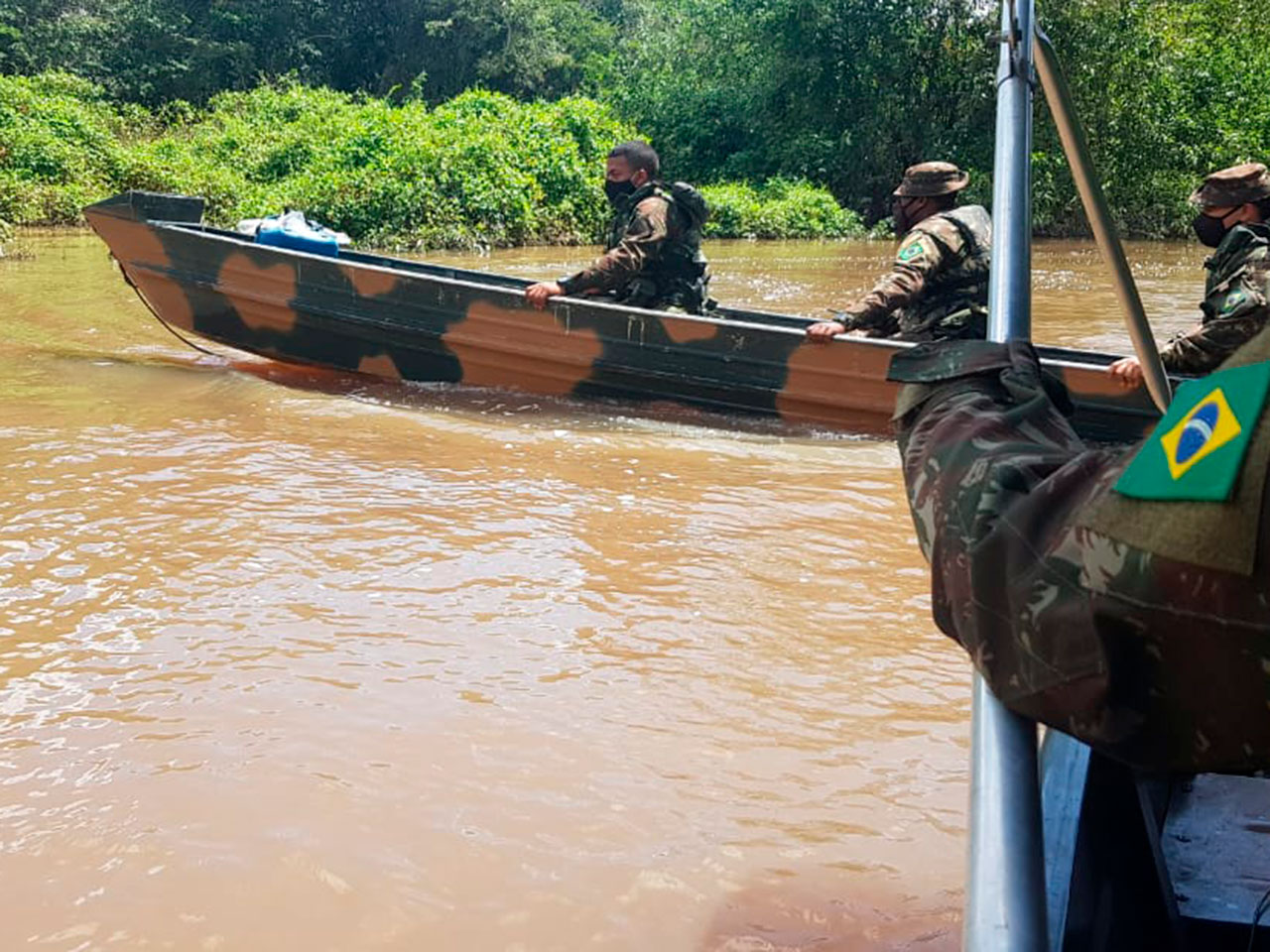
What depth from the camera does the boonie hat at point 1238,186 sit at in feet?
18.2

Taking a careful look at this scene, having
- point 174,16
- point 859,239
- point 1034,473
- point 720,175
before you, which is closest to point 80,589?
point 1034,473

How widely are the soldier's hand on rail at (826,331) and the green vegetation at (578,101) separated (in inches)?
513

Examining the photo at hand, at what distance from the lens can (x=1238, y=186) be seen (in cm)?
559

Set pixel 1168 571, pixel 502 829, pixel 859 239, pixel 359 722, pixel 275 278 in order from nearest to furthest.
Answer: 1. pixel 1168 571
2. pixel 502 829
3. pixel 359 722
4. pixel 275 278
5. pixel 859 239

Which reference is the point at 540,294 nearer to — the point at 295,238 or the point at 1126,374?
the point at 295,238

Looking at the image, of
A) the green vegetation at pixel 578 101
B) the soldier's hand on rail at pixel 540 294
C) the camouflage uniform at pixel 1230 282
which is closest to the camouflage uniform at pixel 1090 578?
the camouflage uniform at pixel 1230 282

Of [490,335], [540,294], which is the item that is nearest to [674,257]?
[540,294]

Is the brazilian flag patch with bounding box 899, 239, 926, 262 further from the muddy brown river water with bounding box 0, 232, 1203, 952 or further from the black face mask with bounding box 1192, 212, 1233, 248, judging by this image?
the black face mask with bounding box 1192, 212, 1233, 248

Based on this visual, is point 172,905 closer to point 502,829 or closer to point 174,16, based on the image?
point 502,829

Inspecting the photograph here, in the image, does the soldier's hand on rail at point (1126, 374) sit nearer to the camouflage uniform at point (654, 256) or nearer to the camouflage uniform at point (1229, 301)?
the camouflage uniform at point (1229, 301)

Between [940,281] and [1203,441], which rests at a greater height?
[1203,441]

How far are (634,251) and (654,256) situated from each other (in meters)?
0.14

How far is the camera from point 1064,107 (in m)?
1.59

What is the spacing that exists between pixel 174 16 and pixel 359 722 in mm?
34820
